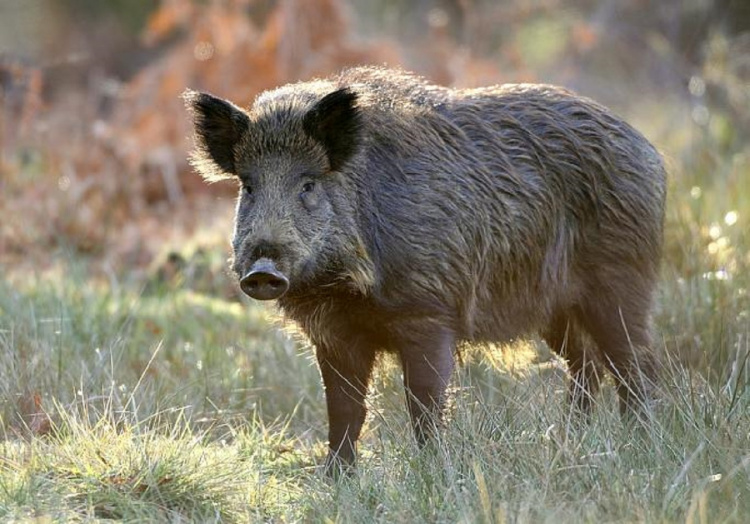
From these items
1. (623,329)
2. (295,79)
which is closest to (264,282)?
(623,329)

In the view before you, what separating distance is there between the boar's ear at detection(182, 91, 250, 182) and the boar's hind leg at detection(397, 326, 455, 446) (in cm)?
110

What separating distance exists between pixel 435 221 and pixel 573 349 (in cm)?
146

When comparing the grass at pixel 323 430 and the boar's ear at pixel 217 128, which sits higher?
the boar's ear at pixel 217 128

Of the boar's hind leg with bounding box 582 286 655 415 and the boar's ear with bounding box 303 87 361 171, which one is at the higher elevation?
the boar's ear with bounding box 303 87 361 171

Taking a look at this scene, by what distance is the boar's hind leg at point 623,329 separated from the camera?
6.38m

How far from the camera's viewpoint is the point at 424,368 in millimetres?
5578

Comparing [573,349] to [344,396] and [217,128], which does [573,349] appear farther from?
[217,128]

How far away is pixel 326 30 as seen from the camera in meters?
13.4

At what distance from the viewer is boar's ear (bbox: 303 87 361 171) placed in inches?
211

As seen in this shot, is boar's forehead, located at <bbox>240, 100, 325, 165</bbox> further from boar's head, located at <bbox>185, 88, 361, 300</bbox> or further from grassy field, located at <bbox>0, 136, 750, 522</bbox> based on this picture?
grassy field, located at <bbox>0, 136, 750, 522</bbox>

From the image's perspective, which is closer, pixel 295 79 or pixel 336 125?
pixel 336 125

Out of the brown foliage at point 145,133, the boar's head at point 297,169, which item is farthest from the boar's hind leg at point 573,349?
the brown foliage at point 145,133

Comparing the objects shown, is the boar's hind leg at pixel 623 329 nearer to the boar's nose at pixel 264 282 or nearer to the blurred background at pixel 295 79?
the blurred background at pixel 295 79

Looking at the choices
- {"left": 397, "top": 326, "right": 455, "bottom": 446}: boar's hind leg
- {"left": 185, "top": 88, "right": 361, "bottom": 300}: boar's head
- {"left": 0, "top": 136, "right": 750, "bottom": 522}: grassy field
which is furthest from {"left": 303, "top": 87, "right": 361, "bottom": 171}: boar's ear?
{"left": 0, "top": 136, "right": 750, "bottom": 522}: grassy field
